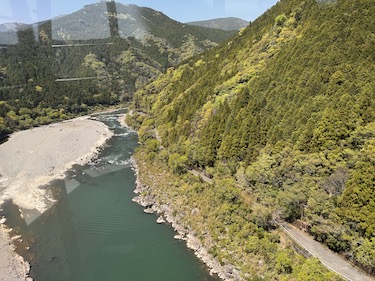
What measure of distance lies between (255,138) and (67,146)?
121ft

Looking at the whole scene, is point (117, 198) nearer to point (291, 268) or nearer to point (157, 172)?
point (157, 172)

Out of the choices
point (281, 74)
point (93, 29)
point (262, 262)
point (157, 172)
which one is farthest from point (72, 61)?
point (262, 262)

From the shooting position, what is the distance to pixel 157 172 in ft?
123

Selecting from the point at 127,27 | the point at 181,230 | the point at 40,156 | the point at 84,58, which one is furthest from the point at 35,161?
the point at 127,27

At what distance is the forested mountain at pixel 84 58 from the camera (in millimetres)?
79312

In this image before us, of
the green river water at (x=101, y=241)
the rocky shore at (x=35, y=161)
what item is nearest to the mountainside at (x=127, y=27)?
the rocky shore at (x=35, y=161)

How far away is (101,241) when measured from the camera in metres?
25.9

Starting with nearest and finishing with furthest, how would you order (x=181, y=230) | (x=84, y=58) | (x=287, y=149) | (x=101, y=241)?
(x=287, y=149)
(x=101, y=241)
(x=181, y=230)
(x=84, y=58)

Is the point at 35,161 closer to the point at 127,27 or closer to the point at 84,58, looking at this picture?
the point at 84,58

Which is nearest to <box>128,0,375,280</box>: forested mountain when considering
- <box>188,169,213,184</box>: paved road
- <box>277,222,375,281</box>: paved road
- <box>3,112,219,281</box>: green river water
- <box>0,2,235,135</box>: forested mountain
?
<box>277,222,375,281</box>: paved road

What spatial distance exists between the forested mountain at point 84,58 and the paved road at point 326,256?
5358 centimetres

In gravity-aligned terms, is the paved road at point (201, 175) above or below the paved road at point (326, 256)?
above

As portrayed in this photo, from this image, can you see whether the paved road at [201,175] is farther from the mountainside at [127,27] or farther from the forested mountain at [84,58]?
the mountainside at [127,27]

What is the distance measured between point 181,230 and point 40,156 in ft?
101
